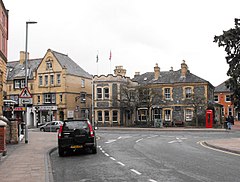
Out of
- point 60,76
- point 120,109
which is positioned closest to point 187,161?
point 120,109

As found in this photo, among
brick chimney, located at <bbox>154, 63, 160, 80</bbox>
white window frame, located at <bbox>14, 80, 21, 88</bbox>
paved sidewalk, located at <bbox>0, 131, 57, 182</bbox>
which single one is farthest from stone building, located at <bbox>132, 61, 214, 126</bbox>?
paved sidewalk, located at <bbox>0, 131, 57, 182</bbox>

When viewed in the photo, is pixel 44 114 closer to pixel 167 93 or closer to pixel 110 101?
pixel 110 101

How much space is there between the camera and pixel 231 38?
91.2 ft

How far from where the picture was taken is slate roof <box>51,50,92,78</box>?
218 feet

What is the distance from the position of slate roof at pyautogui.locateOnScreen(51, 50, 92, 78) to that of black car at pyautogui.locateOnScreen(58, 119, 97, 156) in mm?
47628

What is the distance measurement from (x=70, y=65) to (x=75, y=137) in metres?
51.6

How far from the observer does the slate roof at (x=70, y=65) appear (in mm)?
66438

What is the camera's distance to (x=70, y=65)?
68750mm

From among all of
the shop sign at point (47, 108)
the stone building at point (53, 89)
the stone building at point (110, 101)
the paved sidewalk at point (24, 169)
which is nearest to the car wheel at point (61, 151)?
the paved sidewalk at point (24, 169)

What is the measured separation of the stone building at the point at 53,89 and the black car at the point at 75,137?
45.9m

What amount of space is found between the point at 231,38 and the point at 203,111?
28.5 m

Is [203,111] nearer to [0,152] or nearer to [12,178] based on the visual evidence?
[0,152]

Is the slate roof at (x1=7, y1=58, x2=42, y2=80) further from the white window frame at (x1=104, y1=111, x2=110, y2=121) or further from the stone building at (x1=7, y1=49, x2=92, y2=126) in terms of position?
the white window frame at (x1=104, y1=111, x2=110, y2=121)

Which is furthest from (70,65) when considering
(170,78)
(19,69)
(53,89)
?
(170,78)
